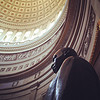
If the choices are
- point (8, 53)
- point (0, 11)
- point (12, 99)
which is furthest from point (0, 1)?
point (12, 99)

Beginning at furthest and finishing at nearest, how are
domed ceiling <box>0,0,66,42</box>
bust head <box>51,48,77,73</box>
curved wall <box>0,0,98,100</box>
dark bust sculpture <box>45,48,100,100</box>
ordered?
domed ceiling <box>0,0,66,42</box>, curved wall <box>0,0,98,100</box>, bust head <box>51,48,77,73</box>, dark bust sculpture <box>45,48,100,100</box>

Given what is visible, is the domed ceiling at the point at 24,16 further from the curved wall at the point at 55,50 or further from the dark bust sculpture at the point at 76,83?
the dark bust sculpture at the point at 76,83

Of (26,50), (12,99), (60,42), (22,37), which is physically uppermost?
(22,37)

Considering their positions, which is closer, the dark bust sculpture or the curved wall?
the dark bust sculpture

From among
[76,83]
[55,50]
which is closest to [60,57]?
[76,83]

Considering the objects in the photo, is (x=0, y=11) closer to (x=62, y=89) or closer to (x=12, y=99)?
(x=12, y=99)

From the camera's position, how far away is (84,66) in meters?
1.71

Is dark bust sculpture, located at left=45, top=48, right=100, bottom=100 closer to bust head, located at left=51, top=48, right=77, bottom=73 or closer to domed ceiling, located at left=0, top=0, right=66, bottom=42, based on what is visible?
bust head, located at left=51, top=48, right=77, bottom=73

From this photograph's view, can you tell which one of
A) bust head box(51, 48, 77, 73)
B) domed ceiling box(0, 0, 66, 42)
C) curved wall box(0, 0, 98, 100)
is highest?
domed ceiling box(0, 0, 66, 42)

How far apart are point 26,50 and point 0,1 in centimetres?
1136

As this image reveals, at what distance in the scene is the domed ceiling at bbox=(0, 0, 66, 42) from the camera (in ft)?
46.0

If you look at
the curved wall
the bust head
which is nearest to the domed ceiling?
the curved wall

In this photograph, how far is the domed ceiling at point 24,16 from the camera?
14.0 m

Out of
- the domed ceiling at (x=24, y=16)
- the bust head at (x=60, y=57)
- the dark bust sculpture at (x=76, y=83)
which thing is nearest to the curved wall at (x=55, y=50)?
the bust head at (x=60, y=57)
